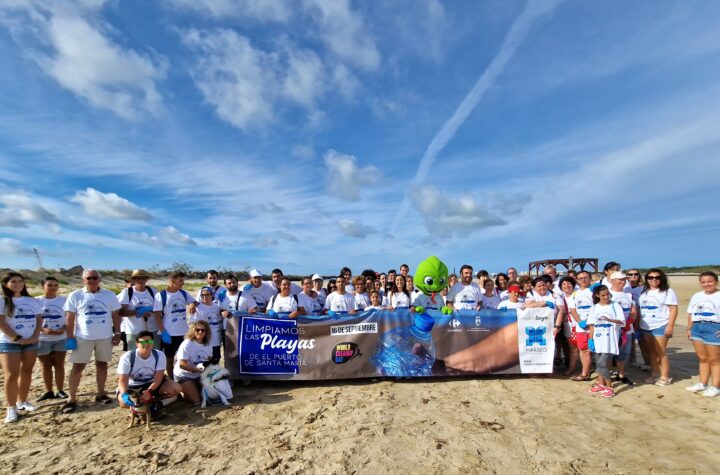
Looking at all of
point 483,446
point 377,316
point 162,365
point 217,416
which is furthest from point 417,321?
point 162,365

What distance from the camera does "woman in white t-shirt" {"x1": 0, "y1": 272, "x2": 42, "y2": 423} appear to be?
479cm

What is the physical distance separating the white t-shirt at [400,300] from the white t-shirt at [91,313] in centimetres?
454

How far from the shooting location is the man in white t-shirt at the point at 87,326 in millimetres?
5078

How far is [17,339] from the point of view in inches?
191

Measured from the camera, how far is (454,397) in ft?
17.2

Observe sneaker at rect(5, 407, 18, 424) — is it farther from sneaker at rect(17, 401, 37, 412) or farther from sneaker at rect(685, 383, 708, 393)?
sneaker at rect(685, 383, 708, 393)

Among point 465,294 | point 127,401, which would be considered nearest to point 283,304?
point 127,401

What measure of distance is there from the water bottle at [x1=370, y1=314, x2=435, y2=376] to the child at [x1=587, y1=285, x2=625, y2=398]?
8.03 feet

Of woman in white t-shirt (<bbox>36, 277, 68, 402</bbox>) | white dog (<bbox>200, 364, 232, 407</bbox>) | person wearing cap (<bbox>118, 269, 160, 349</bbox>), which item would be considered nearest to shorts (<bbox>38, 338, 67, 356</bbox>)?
woman in white t-shirt (<bbox>36, 277, 68, 402</bbox>)

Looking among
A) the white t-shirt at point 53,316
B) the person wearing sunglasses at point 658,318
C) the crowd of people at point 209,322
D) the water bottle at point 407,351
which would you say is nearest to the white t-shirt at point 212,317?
the crowd of people at point 209,322

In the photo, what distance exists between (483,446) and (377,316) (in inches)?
104

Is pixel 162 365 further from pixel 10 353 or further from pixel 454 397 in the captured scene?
pixel 454 397

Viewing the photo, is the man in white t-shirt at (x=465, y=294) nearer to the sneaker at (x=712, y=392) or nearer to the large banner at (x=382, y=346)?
the large banner at (x=382, y=346)

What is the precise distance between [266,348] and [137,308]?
2.12m
